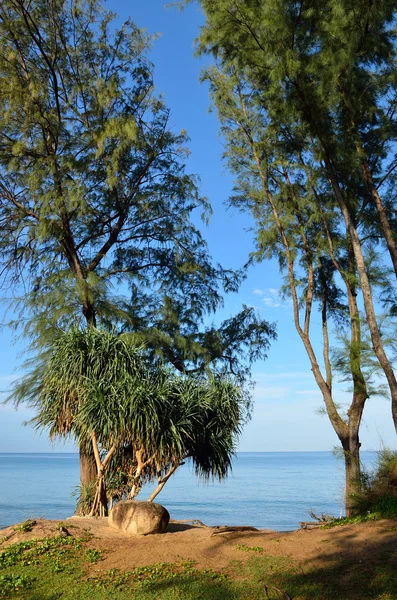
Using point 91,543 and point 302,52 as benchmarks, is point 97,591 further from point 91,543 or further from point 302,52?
point 302,52

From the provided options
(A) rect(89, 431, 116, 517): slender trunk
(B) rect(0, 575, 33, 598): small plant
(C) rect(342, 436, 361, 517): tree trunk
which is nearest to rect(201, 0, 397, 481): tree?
(C) rect(342, 436, 361, 517): tree trunk

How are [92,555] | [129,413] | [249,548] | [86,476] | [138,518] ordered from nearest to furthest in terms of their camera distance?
[92,555]
[249,548]
[138,518]
[129,413]
[86,476]

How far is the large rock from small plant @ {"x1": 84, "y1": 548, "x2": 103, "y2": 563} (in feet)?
3.32

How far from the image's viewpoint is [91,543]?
28.0ft

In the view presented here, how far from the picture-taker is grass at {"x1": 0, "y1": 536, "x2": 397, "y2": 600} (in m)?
6.37

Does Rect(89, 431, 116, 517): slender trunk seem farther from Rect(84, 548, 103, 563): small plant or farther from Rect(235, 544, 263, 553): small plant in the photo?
Rect(235, 544, 263, 553): small plant

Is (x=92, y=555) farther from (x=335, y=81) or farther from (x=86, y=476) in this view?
(x=335, y=81)

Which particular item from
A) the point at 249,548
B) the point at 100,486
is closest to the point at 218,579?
the point at 249,548

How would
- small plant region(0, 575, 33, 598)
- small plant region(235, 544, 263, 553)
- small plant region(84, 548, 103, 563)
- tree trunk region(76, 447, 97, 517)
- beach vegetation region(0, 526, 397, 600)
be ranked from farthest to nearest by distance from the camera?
tree trunk region(76, 447, 97, 517), small plant region(235, 544, 263, 553), small plant region(84, 548, 103, 563), small plant region(0, 575, 33, 598), beach vegetation region(0, 526, 397, 600)

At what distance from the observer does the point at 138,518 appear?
9.22 metres

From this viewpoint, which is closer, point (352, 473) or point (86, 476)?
point (352, 473)

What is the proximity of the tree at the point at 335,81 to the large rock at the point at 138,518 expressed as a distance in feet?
16.7

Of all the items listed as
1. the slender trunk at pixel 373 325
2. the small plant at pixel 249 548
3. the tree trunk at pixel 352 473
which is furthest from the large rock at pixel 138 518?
the slender trunk at pixel 373 325

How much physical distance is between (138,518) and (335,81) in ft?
31.2
